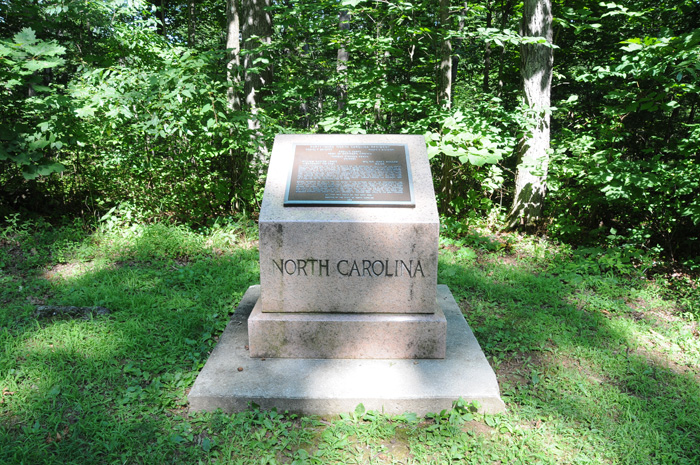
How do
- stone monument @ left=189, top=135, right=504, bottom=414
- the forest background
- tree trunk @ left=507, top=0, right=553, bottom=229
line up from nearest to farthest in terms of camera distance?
stone monument @ left=189, top=135, right=504, bottom=414 → the forest background → tree trunk @ left=507, top=0, right=553, bottom=229

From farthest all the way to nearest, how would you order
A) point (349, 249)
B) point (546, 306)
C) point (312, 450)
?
point (546, 306)
point (349, 249)
point (312, 450)

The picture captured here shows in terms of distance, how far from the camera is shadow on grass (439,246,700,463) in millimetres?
2527

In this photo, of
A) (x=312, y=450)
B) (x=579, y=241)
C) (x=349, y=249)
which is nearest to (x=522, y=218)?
(x=579, y=241)

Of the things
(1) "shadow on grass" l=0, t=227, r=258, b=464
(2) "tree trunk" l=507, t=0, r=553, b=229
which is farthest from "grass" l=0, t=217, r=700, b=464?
(2) "tree trunk" l=507, t=0, r=553, b=229

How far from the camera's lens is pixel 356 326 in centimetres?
305

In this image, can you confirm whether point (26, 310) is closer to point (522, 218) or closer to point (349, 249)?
point (349, 249)

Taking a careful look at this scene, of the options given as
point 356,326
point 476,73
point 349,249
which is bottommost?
point 356,326

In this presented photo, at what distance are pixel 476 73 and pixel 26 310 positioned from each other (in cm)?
1370

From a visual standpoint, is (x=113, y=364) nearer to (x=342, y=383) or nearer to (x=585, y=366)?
(x=342, y=383)

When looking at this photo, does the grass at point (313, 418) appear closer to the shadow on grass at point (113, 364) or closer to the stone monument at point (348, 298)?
the shadow on grass at point (113, 364)

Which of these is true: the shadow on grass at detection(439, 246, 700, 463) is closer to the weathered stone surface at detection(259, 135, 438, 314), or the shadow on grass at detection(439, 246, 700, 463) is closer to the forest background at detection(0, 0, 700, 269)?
the weathered stone surface at detection(259, 135, 438, 314)

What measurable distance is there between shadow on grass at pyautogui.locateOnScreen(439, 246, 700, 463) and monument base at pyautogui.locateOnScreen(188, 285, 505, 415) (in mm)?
305

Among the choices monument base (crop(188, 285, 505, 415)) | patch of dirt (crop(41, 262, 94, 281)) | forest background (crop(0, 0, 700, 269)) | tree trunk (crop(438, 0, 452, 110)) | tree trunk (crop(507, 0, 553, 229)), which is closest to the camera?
monument base (crop(188, 285, 505, 415))

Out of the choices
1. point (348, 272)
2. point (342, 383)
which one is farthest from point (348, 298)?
point (342, 383)
